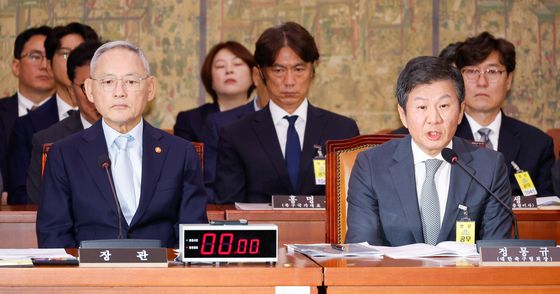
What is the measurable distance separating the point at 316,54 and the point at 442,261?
2.81 metres

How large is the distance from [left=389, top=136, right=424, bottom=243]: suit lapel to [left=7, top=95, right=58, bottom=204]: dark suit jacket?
2453 millimetres

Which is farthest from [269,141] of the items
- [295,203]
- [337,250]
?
[337,250]

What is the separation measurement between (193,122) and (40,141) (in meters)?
1.42

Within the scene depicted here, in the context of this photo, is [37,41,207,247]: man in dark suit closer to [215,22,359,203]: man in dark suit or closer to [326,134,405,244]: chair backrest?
[326,134,405,244]: chair backrest

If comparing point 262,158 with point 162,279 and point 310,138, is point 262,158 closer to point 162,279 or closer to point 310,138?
point 310,138

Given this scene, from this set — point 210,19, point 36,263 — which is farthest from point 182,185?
point 210,19

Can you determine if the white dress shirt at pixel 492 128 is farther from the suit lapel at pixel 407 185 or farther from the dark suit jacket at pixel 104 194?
the dark suit jacket at pixel 104 194

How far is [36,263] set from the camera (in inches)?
102

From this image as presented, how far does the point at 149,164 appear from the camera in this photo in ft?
12.2

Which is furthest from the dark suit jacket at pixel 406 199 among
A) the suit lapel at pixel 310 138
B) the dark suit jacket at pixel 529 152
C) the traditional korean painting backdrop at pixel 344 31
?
the traditional korean painting backdrop at pixel 344 31

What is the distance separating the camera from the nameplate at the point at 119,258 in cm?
258

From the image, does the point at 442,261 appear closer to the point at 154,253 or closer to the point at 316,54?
the point at 154,253

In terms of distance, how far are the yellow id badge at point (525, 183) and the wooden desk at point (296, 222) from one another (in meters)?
1.02

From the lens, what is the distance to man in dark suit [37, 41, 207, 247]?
142 inches
